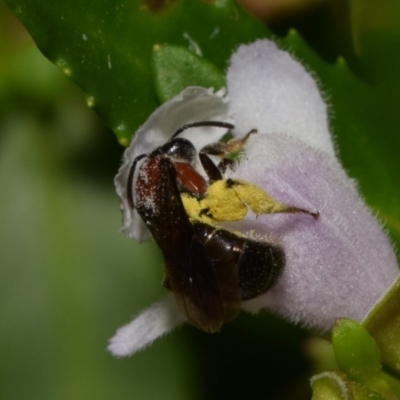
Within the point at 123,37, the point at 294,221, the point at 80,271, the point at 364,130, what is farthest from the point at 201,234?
the point at 80,271

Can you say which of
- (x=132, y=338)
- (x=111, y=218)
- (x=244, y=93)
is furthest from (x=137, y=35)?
(x=111, y=218)

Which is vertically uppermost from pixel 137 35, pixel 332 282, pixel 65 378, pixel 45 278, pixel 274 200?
pixel 137 35

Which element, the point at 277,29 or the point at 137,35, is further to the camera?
the point at 277,29

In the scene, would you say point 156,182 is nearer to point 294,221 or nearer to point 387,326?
point 294,221

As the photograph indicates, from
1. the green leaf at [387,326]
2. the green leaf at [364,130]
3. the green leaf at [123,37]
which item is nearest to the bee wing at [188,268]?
the green leaf at [387,326]

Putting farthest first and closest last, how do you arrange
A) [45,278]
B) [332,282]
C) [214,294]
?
[45,278] < [332,282] < [214,294]

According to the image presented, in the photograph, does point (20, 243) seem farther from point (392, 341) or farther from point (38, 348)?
point (392, 341)

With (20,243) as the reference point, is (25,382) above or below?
below

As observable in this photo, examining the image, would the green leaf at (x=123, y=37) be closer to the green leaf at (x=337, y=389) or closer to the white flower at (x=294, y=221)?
the white flower at (x=294, y=221)
